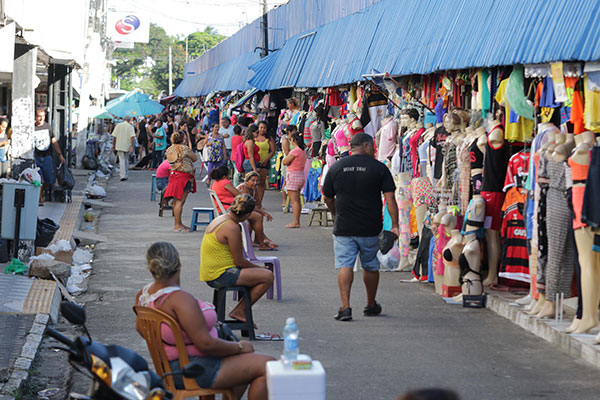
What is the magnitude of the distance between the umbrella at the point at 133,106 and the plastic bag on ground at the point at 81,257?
21449 mm

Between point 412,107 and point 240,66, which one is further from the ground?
point 240,66

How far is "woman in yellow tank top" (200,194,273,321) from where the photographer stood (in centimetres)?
912

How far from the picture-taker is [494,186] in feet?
37.2

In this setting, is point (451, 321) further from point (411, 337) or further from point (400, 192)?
point (400, 192)

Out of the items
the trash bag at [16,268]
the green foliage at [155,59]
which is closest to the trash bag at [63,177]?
the trash bag at [16,268]

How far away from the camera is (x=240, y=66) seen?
3612 cm

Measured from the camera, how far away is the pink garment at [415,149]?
14.0 metres

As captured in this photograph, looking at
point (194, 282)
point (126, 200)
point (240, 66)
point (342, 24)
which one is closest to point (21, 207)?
point (194, 282)

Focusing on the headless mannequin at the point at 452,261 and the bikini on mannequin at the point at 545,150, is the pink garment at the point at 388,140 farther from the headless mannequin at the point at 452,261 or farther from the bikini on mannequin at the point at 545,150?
the bikini on mannequin at the point at 545,150

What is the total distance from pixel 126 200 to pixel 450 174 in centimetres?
1341

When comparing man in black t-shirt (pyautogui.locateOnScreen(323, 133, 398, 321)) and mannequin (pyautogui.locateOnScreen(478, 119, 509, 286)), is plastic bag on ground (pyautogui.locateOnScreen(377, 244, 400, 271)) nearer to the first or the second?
mannequin (pyautogui.locateOnScreen(478, 119, 509, 286))

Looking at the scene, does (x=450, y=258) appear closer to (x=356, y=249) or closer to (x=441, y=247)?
(x=441, y=247)

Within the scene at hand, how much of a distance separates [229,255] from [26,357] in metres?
2.02

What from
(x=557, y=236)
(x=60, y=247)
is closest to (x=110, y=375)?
(x=557, y=236)
